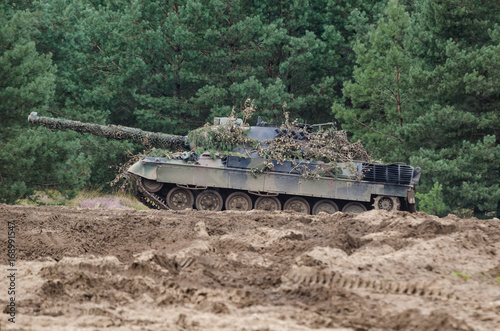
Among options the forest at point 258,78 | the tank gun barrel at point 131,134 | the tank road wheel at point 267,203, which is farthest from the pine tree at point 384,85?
the tank gun barrel at point 131,134

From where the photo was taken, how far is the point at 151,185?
58.2ft

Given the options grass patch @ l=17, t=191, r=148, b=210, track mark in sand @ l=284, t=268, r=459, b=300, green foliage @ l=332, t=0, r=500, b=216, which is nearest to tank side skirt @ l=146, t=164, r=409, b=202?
green foliage @ l=332, t=0, r=500, b=216

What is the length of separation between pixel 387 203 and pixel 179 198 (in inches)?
207

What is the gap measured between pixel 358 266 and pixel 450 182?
42.9ft

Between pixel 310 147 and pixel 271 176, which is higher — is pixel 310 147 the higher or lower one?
the higher one

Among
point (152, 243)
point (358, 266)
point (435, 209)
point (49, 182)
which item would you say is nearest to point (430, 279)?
point (358, 266)

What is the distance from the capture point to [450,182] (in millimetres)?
20141

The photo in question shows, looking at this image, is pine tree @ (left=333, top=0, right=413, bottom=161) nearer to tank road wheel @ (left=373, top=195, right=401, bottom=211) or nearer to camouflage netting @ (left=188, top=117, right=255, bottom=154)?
tank road wheel @ (left=373, top=195, right=401, bottom=211)

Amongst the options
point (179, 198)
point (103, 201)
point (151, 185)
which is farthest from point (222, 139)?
point (103, 201)

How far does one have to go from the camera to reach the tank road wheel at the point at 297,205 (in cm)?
1812

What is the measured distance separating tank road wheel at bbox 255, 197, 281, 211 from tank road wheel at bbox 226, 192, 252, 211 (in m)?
0.23

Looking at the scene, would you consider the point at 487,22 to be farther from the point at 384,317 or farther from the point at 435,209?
the point at 384,317

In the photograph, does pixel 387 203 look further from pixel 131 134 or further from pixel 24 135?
pixel 24 135

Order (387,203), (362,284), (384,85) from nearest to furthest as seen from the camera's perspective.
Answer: (362,284) < (387,203) < (384,85)
